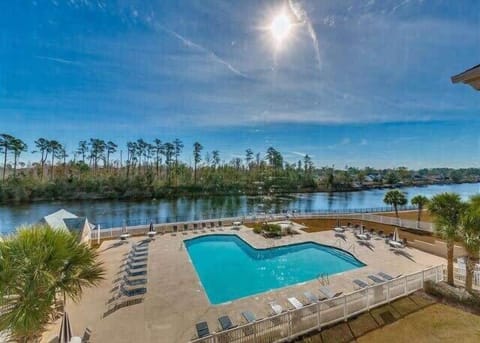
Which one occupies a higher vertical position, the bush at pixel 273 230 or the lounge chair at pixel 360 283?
the bush at pixel 273 230

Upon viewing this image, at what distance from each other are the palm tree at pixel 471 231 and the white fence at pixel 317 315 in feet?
4.17

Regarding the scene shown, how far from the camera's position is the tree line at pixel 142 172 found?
3484 cm

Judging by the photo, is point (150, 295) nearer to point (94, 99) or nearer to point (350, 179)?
point (94, 99)

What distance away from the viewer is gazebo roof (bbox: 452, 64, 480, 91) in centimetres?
218

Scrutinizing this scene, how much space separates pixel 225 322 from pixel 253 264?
531 centimetres

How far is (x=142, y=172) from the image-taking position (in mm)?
46750

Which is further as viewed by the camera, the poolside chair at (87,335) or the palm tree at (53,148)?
the palm tree at (53,148)

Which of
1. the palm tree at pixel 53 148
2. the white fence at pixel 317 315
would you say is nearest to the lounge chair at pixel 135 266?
the white fence at pixel 317 315

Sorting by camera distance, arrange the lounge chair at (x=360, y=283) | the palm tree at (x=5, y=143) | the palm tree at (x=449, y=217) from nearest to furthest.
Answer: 1. the palm tree at (x=449, y=217)
2. the lounge chair at (x=360, y=283)
3. the palm tree at (x=5, y=143)

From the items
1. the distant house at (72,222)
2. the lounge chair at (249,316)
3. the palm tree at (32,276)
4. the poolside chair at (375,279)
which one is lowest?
the lounge chair at (249,316)

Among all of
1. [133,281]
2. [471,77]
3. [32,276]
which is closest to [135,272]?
[133,281]

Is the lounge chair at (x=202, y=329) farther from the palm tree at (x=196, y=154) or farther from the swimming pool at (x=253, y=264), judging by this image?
the palm tree at (x=196, y=154)

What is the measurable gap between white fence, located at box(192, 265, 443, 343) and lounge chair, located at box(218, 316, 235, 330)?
657 mm

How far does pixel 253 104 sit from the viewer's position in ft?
59.7
